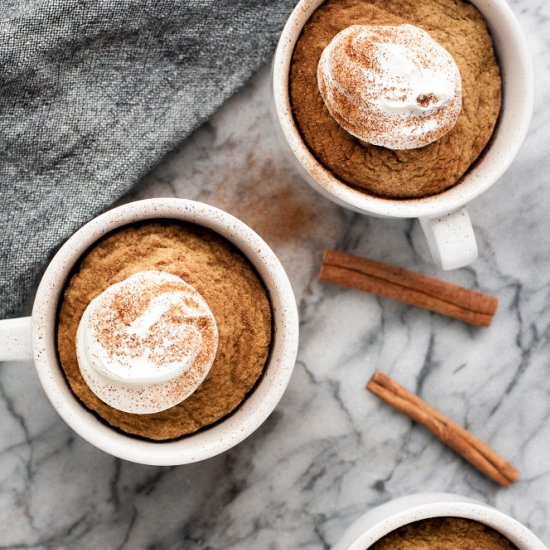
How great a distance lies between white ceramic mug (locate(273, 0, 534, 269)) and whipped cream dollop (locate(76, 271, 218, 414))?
1.19ft

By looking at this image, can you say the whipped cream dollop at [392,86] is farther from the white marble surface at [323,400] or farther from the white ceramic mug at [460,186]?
the white marble surface at [323,400]

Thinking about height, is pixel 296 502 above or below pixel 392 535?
below

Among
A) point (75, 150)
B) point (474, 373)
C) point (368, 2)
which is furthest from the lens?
point (474, 373)

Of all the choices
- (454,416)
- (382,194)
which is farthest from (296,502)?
(382,194)

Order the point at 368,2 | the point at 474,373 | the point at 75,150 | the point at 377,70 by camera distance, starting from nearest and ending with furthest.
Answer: the point at 377,70
the point at 368,2
the point at 75,150
the point at 474,373

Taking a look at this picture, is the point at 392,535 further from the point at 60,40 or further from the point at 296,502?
the point at 60,40

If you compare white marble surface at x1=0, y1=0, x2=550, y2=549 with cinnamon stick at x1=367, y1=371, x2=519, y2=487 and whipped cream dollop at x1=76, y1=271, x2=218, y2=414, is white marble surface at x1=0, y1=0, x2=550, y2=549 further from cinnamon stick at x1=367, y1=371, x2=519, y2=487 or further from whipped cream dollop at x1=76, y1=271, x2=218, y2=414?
whipped cream dollop at x1=76, y1=271, x2=218, y2=414

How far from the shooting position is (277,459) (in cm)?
171

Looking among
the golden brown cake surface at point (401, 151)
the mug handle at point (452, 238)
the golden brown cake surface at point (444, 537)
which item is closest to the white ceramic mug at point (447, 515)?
the golden brown cake surface at point (444, 537)

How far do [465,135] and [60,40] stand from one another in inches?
Answer: 32.4

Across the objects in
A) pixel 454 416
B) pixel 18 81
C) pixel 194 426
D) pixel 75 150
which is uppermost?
pixel 18 81

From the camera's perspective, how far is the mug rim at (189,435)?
131 cm

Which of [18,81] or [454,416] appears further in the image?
[454,416]

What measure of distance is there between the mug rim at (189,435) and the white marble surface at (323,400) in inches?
13.4
